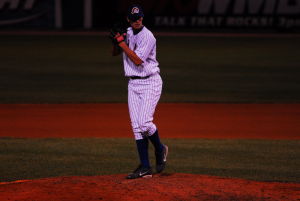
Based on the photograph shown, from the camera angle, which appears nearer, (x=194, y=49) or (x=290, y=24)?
(x=194, y=49)

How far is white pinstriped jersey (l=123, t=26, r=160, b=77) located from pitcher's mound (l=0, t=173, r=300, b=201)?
114 cm

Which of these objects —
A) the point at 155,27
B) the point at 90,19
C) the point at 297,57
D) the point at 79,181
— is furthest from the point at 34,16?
the point at 79,181

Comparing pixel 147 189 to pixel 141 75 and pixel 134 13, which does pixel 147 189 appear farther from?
pixel 134 13

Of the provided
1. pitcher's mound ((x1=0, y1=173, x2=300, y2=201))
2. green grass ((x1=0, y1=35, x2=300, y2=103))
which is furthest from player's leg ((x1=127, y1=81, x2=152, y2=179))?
green grass ((x1=0, y1=35, x2=300, y2=103))

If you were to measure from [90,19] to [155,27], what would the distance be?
3.89 meters

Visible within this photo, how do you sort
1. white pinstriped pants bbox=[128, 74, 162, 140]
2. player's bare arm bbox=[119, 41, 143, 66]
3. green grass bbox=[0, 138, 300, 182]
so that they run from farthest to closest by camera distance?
green grass bbox=[0, 138, 300, 182] → white pinstriped pants bbox=[128, 74, 162, 140] → player's bare arm bbox=[119, 41, 143, 66]

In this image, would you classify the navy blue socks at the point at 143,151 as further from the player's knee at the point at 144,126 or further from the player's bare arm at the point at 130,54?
the player's bare arm at the point at 130,54

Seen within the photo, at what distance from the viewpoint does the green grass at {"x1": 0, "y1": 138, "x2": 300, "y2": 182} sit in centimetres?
888

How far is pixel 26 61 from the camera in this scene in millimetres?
25141

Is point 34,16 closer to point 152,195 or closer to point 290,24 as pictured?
point 290,24

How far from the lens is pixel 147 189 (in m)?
6.95

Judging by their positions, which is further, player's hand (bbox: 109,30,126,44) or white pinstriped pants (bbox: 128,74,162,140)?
white pinstriped pants (bbox: 128,74,162,140)

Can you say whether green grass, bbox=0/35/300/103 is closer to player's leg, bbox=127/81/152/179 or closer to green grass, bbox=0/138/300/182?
green grass, bbox=0/138/300/182

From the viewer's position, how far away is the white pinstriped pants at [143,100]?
742 centimetres
